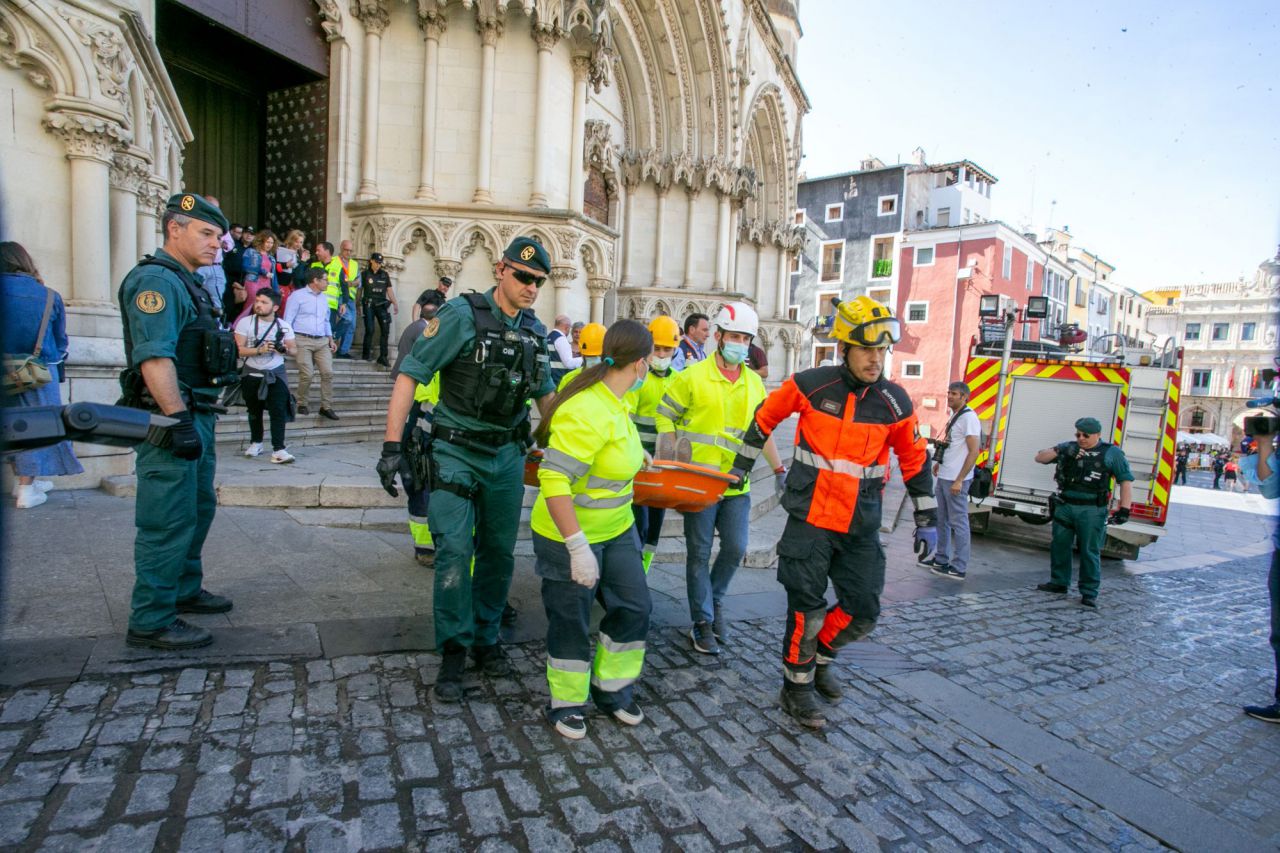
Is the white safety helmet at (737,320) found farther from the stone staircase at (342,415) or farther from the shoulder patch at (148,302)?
the stone staircase at (342,415)

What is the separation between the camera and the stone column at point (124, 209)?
21.6 ft

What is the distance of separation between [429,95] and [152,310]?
8486 mm

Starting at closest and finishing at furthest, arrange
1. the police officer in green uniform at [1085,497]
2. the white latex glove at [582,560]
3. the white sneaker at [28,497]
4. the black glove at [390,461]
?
the white latex glove at [582,560], the black glove at [390,461], the white sneaker at [28,497], the police officer in green uniform at [1085,497]

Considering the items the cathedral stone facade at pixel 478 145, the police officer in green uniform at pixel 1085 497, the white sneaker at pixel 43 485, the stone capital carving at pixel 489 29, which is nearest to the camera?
the white sneaker at pixel 43 485

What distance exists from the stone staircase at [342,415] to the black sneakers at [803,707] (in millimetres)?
6315

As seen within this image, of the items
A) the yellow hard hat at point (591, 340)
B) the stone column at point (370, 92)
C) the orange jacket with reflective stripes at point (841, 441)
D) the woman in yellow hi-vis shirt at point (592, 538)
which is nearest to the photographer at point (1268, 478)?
the orange jacket with reflective stripes at point (841, 441)

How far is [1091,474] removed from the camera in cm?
673

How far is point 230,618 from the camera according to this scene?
3.80 metres

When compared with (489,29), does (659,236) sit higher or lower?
lower

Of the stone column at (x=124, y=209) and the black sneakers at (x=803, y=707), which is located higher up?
the stone column at (x=124, y=209)

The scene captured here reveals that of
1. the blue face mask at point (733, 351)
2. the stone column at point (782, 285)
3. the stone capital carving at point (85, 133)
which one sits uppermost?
the stone column at point (782, 285)

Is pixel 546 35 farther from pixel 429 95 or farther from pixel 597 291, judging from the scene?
pixel 597 291

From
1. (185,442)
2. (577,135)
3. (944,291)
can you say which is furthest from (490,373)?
(944,291)

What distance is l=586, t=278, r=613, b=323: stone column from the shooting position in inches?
487
